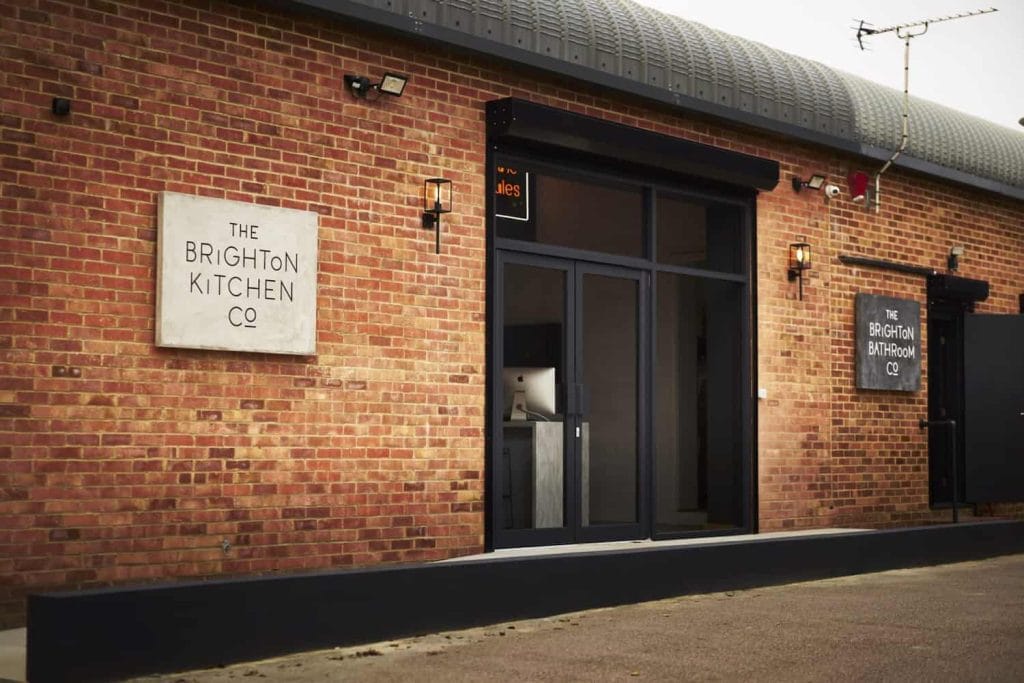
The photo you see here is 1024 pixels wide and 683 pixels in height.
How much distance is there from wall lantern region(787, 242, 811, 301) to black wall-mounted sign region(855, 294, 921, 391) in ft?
3.05

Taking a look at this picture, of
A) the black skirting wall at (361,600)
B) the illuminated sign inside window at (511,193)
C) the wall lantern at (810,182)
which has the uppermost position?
the wall lantern at (810,182)

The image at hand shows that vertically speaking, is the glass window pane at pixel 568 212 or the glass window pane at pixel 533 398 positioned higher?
the glass window pane at pixel 568 212

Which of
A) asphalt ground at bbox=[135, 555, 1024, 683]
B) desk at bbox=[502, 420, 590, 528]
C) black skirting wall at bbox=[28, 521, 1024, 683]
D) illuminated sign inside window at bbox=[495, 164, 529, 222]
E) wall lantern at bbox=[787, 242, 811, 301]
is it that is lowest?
asphalt ground at bbox=[135, 555, 1024, 683]

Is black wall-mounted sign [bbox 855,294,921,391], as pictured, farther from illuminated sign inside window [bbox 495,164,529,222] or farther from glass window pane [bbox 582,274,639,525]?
illuminated sign inside window [bbox 495,164,529,222]

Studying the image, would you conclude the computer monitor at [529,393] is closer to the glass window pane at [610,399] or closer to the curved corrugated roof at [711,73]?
the glass window pane at [610,399]

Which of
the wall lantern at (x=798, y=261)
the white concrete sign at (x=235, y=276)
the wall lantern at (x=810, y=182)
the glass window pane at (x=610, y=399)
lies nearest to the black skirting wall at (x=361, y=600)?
the glass window pane at (x=610, y=399)

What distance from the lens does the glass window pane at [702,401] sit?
11.9 metres

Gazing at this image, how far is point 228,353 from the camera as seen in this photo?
26.6 feet

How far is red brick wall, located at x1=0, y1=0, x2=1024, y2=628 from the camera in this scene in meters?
7.30

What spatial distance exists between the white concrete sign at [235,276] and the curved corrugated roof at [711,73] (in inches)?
55.2

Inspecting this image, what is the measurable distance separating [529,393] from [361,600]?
2920 mm

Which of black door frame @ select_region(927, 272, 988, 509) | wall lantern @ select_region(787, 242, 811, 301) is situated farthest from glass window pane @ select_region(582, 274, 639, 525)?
black door frame @ select_region(927, 272, 988, 509)

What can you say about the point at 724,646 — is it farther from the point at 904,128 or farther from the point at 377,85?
the point at 904,128

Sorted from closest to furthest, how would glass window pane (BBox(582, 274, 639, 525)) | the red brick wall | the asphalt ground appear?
the asphalt ground, the red brick wall, glass window pane (BBox(582, 274, 639, 525))
